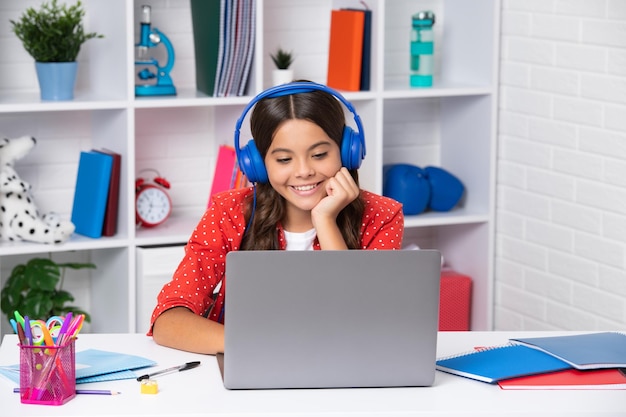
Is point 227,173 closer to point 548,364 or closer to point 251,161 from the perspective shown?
point 251,161

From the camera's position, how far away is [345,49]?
348 cm

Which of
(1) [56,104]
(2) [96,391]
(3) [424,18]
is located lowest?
(2) [96,391]

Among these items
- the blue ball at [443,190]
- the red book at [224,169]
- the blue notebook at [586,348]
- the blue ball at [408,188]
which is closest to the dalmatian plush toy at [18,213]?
the red book at [224,169]

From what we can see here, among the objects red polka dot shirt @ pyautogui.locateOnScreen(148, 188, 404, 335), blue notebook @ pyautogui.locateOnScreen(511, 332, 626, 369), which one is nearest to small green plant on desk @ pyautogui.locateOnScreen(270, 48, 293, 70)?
red polka dot shirt @ pyautogui.locateOnScreen(148, 188, 404, 335)

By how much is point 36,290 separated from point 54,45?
77cm

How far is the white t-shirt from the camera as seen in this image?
2.33 metres

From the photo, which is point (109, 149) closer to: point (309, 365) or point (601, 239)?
point (601, 239)

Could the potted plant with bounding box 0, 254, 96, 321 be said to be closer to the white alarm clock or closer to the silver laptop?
the white alarm clock

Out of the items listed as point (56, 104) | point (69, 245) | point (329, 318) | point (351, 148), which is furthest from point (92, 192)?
point (329, 318)

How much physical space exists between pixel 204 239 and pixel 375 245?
14.7 inches

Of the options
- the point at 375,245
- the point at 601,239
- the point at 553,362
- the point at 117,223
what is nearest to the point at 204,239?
the point at 375,245

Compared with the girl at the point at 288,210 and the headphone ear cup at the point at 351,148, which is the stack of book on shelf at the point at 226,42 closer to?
the girl at the point at 288,210

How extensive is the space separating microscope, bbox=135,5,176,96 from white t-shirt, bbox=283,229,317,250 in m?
1.17

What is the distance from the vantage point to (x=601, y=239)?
318cm
